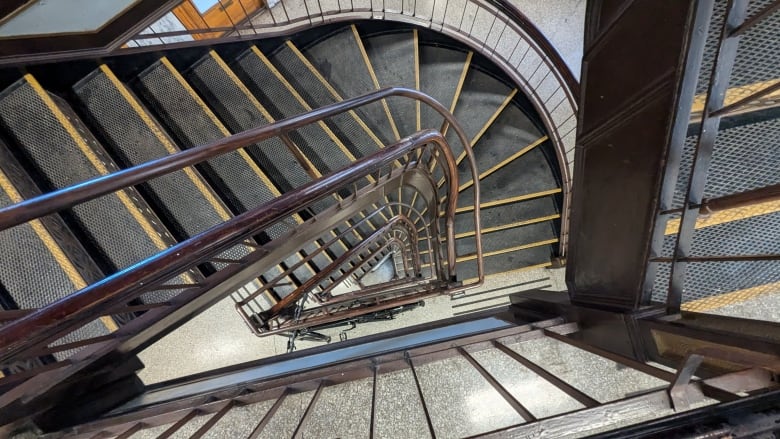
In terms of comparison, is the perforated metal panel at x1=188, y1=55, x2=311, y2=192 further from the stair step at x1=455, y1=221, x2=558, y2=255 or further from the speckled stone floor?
the stair step at x1=455, y1=221, x2=558, y2=255

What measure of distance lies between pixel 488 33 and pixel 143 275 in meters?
4.73

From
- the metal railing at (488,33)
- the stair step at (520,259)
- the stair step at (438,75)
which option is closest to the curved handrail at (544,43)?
the metal railing at (488,33)

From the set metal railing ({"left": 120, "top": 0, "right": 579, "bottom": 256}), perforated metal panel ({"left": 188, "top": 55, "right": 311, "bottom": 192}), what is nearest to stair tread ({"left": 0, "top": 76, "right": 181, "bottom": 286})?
perforated metal panel ({"left": 188, "top": 55, "right": 311, "bottom": 192})

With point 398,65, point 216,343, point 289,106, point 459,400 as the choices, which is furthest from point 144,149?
point 398,65

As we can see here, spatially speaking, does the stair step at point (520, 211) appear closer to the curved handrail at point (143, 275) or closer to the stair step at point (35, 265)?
the curved handrail at point (143, 275)

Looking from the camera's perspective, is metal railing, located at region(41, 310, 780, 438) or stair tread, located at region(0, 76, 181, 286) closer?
metal railing, located at region(41, 310, 780, 438)

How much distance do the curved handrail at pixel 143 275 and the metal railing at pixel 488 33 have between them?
2519 mm

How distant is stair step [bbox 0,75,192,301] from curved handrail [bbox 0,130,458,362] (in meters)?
1.26

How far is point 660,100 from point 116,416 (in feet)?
7.91

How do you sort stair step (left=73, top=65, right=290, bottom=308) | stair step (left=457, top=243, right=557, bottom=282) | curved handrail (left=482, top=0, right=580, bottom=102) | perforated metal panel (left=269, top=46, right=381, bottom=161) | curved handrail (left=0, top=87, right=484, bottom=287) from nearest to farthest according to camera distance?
curved handrail (left=0, top=87, right=484, bottom=287) < stair step (left=73, top=65, right=290, bottom=308) < curved handrail (left=482, top=0, right=580, bottom=102) < perforated metal panel (left=269, top=46, right=381, bottom=161) < stair step (left=457, top=243, right=557, bottom=282)

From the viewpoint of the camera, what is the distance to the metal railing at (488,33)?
11.7 ft

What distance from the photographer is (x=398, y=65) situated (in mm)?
4441

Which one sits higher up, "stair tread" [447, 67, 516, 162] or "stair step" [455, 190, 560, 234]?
"stair tread" [447, 67, 516, 162]

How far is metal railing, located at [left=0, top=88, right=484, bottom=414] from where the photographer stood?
0.84 metres
